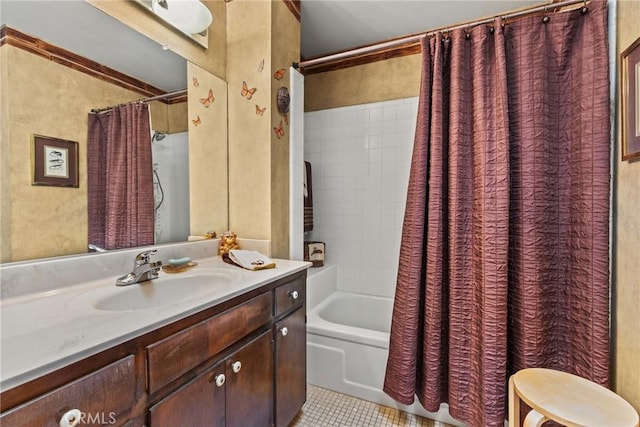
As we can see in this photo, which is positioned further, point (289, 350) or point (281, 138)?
point (281, 138)

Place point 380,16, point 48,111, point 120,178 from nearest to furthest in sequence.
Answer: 1. point 48,111
2. point 120,178
3. point 380,16

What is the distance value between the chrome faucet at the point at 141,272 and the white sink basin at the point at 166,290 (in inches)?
0.8

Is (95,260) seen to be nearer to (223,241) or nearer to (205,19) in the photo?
(223,241)

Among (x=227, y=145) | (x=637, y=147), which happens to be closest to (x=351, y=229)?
(x=227, y=145)

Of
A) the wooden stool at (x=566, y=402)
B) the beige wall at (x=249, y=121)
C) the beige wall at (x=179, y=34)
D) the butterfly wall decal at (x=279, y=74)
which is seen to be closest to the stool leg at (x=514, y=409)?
the wooden stool at (x=566, y=402)

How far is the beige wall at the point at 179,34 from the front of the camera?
1227 millimetres

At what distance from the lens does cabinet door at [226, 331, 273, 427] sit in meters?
1.01

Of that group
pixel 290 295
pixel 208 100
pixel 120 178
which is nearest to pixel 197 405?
pixel 290 295

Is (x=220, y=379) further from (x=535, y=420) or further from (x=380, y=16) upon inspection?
(x=380, y=16)

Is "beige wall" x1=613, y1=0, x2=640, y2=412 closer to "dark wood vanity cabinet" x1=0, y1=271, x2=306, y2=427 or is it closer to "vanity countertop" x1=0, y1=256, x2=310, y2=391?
"dark wood vanity cabinet" x1=0, y1=271, x2=306, y2=427

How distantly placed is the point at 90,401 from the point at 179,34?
1599mm

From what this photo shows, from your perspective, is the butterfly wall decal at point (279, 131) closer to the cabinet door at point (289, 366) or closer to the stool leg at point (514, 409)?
the cabinet door at point (289, 366)

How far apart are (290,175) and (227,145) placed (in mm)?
415

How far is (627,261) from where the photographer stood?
109 centimetres
